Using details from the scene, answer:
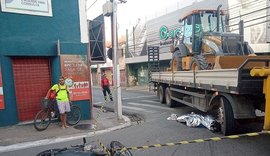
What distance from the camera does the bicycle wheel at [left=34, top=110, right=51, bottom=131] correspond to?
8500mm

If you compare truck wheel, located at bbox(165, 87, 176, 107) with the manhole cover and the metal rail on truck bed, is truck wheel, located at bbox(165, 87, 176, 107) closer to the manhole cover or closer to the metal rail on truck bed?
the metal rail on truck bed

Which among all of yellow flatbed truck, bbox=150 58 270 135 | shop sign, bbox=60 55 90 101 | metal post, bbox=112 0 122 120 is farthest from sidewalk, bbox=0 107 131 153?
yellow flatbed truck, bbox=150 58 270 135

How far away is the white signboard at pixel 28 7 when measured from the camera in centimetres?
862

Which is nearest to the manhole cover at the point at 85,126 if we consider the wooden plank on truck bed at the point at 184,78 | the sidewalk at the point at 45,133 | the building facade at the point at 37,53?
Result: the sidewalk at the point at 45,133

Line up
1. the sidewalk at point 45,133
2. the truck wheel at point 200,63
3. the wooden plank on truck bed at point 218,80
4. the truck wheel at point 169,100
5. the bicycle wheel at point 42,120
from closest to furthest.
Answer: the wooden plank on truck bed at point 218,80, the sidewalk at point 45,133, the bicycle wheel at point 42,120, the truck wheel at point 200,63, the truck wheel at point 169,100

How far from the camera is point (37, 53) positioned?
360 inches

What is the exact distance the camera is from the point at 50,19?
9.41 meters

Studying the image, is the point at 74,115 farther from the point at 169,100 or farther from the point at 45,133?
the point at 169,100

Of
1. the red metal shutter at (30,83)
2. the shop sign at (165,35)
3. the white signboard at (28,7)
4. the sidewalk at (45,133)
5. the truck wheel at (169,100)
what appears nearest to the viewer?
the sidewalk at (45,133)

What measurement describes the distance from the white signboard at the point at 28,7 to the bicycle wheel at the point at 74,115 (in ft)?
11.4

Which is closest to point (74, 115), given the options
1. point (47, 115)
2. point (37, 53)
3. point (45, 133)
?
point (47, 115)

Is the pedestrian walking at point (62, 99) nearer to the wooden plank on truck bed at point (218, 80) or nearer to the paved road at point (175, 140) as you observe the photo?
the paved road at point (175, 140)

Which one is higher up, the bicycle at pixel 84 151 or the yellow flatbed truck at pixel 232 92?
the yellow flatbed truck at pixel 232 92

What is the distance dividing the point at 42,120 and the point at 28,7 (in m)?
3.86
